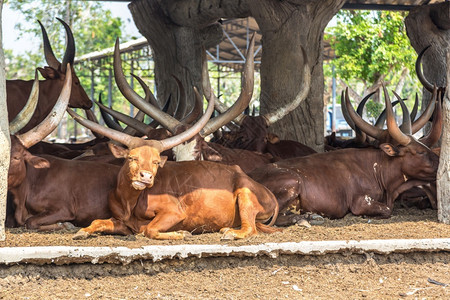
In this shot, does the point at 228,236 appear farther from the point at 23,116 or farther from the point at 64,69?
the point at 64,69

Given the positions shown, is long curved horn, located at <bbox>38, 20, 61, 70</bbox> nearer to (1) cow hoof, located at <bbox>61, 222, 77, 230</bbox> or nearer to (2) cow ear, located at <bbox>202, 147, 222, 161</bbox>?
(2) cow ear, located at <bbox>202, 147, 222, 161</bbox>

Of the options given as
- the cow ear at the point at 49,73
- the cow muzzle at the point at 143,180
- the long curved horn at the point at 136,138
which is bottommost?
the cow muzzle at the point at 143,180

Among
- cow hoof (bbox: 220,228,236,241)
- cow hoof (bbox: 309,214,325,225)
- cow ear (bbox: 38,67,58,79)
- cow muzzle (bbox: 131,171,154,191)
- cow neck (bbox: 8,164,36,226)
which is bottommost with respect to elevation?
cow hoof (bbox: 309,214,325,225)

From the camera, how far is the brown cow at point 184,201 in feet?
17.6

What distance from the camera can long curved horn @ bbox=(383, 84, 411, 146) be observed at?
665 centimetres

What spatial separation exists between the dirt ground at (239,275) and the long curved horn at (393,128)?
150 cm

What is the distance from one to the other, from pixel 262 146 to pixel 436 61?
3308 millimetres

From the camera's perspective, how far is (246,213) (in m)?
5.50

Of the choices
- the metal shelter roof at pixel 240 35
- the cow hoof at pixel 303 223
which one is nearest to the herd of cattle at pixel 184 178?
the cow hoof at pixel 303 223

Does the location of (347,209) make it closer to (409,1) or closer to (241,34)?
(409,1)

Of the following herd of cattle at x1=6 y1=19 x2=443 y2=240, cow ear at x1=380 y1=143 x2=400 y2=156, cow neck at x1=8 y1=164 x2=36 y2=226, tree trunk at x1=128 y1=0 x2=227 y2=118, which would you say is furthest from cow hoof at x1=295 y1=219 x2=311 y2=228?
tree trunk at x1=128 y1=0 x2=227 y2=118

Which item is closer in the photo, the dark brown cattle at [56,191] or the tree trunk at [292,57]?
the dark brown cattle at [56,191]

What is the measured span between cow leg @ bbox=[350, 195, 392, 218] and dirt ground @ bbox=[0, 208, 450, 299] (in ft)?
3.79

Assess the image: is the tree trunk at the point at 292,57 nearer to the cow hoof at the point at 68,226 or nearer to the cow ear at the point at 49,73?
the cow ear at the point at 49,73
